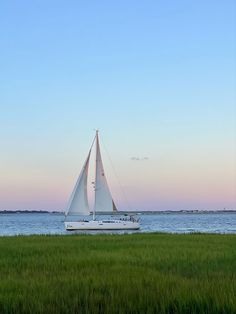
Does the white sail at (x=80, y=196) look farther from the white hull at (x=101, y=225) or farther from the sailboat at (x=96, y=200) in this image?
the white hull at (x=101, y=225)

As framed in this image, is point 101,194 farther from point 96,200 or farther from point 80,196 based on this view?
point 80,196

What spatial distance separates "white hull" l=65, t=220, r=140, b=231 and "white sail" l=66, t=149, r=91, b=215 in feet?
5.17

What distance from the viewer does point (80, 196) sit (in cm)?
6769

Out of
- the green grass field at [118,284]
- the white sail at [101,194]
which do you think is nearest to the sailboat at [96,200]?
the white sail at [101,194]

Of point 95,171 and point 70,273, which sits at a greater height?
point 95,171

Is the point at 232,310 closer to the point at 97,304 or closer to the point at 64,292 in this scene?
the point at 97,304

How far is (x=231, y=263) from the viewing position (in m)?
18.7

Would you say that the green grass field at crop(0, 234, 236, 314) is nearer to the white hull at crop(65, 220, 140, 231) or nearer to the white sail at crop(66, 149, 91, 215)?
the white sail at crop(66, 149, 91, 215)

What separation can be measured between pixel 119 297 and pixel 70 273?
13.6 feet

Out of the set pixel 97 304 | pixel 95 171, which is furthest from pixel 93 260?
pixel 95 171

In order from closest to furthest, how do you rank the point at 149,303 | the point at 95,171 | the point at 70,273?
the point at 149,303 < the point at 70,273 < the point at 95,171

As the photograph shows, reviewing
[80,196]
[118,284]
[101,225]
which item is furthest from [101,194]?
[118,284]

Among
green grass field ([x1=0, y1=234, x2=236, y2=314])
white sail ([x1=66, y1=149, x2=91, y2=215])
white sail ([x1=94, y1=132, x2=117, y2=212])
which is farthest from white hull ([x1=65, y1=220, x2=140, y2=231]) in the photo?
green grass field ([x1=0, y1=234, x2=236, y2=314])

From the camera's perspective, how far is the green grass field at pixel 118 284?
1112cm
